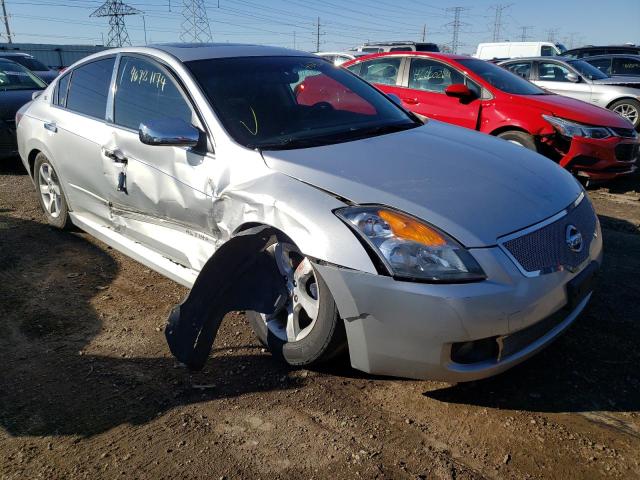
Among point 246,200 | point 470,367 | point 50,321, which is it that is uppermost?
point 246,200

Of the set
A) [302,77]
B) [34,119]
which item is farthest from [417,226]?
[34,119]

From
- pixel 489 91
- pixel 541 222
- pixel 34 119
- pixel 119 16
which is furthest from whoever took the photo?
pixel 119 16

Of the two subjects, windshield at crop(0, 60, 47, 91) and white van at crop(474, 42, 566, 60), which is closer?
windshield at crop(0, 60, 47, 91)

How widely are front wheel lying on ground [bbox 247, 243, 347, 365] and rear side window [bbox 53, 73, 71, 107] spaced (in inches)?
111

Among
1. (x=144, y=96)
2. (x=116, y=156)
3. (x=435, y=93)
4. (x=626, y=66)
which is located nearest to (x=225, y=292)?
(x=116, y=156)

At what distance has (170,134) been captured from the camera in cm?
301

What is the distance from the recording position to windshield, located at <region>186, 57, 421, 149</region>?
10.4ft

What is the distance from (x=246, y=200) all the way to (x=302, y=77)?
1.50 metres

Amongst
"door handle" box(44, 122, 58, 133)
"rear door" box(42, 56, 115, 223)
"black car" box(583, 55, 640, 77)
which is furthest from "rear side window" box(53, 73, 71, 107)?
"black car" box(583, 55, 640, 77)

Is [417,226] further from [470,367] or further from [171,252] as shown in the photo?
[171,252]

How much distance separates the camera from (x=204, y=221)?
3057 mm

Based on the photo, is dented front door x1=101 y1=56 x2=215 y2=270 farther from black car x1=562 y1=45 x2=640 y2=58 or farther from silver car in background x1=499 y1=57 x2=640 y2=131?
black car x1=562 y1=45 x2=640 y2=58

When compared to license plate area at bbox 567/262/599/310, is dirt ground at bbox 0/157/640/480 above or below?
below

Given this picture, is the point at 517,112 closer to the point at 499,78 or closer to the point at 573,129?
the point at 573,129
